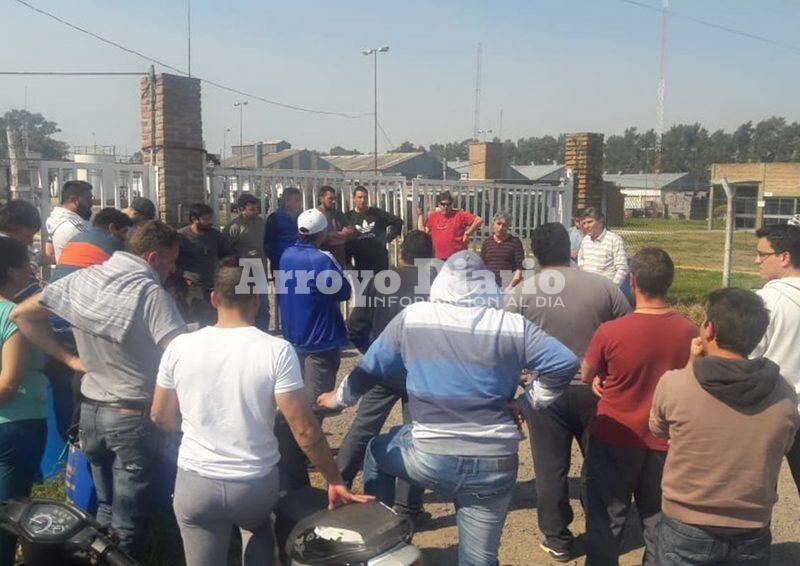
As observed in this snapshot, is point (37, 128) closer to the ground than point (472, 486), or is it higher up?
higher up

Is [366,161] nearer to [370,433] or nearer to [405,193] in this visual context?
[405,193]

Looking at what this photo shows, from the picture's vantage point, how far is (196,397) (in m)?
2.59

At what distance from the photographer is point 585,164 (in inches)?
455

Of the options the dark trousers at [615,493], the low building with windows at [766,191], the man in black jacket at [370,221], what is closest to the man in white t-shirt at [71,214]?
the man in black jacket at [370,221]

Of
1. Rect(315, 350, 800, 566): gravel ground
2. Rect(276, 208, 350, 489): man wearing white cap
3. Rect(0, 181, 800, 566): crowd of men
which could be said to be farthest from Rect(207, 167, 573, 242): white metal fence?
Rect(315, 350, 800, 566): gravel ground

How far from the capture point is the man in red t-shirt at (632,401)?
3.22 meters

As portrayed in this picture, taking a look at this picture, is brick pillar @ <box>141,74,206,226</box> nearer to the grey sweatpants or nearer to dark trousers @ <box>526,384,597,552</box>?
dark trousers @ <box>526,384,597,552</box>

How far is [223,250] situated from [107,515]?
414 centimetres

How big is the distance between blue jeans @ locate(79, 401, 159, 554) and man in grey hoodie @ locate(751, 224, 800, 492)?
116 inches

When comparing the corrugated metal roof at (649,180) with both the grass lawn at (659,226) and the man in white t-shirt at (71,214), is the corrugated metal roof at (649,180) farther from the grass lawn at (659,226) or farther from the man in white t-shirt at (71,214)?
the man in white t-shirt at (71,214)

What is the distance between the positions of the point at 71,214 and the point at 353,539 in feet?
16.0

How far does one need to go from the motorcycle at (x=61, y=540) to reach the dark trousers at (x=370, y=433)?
1.71 m

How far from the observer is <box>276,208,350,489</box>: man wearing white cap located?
Result: 4.85 metres

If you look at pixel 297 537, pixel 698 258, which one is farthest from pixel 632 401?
pixel 698 258
